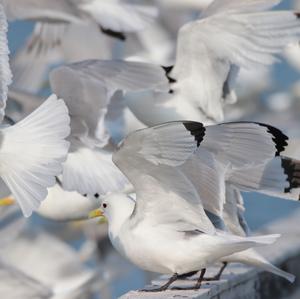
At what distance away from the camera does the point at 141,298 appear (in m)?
3.97

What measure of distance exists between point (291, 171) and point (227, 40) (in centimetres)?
120

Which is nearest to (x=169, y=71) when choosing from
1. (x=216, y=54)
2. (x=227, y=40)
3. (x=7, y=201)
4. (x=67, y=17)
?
(x=216, y=54)

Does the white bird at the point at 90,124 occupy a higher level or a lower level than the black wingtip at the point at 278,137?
lower

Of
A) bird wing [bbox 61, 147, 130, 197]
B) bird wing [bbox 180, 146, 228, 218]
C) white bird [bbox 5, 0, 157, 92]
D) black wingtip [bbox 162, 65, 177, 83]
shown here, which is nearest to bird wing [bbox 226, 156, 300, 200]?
bird wing [bbox 180, 146, 228, 218]

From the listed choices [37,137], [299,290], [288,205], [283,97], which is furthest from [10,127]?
[283,97]

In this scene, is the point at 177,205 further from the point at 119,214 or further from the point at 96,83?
the point at 96,83

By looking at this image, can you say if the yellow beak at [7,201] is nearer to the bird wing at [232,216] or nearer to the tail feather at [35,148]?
the tail feather at [35,148]

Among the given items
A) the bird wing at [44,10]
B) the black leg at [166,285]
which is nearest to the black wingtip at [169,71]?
the bird wing at [44,10]

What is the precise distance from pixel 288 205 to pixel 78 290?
414 cm

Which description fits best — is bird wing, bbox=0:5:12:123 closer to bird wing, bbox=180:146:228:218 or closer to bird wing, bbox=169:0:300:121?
bird wing, bbox=180:146:228:218

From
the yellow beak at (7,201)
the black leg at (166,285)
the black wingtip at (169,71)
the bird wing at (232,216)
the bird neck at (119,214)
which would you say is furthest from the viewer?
the yellow beak at (7,201)

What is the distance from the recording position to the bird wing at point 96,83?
5.28 m

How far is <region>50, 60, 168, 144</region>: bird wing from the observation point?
528cm

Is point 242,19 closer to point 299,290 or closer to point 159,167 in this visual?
point 299,290
